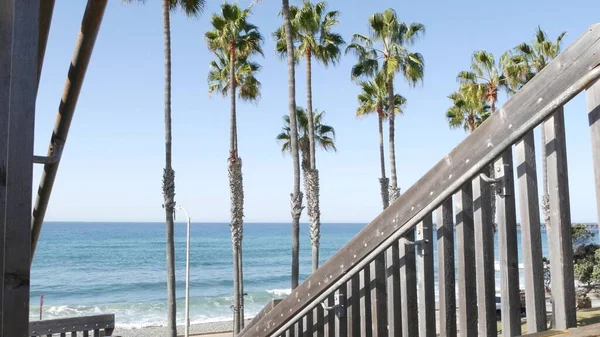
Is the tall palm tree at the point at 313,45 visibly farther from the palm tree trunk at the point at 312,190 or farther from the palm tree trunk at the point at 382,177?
the palm tree trunk at the point at 382,177

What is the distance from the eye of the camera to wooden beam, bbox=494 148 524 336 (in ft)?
6.62

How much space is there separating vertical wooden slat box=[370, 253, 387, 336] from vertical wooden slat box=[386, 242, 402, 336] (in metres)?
0.05

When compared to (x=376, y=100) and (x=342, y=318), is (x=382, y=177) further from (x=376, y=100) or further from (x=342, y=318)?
(x=342, y=318)

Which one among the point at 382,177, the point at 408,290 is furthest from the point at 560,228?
the point at 382,177

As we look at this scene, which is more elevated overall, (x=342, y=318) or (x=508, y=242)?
(x=508, y=242)

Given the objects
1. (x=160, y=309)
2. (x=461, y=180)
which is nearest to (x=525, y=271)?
(x=461, y=180)

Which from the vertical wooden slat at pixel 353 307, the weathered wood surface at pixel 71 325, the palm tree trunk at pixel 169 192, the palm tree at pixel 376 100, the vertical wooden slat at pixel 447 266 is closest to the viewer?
the vertical wooden slat at pixel 447 266

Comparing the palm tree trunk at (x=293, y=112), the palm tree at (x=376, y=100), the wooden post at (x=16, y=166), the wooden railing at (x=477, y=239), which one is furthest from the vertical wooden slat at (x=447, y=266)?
the palm tree at (x=376, y=100)

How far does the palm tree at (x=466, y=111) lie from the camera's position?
32.0m

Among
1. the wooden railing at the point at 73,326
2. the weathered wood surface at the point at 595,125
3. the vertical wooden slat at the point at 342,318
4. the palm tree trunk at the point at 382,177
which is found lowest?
the wooden railing at the point at 73,326

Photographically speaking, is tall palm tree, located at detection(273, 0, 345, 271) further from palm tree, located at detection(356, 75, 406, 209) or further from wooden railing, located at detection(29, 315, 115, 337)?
wooden railing, located at detection(29, 315, 115, 337)

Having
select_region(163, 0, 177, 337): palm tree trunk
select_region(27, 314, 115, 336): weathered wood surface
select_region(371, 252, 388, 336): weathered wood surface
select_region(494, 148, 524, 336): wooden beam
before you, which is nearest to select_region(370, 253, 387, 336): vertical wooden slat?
select_region(371, 252, 388, 336): weathered wood surface

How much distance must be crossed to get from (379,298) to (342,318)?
29 centimetres

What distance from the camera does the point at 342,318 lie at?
278 cm
